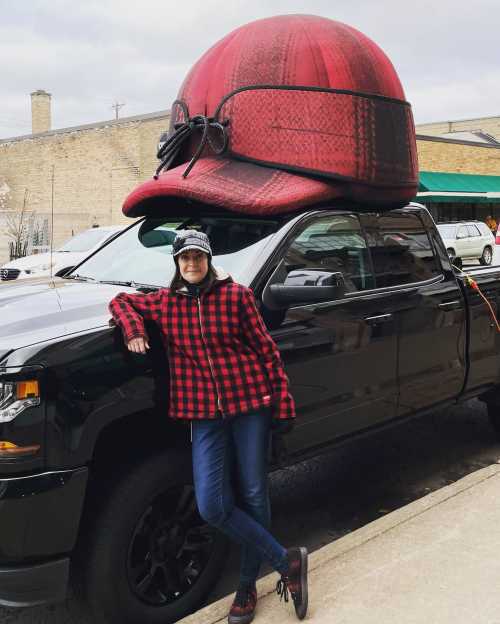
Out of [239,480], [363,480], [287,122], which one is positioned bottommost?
[363,480]

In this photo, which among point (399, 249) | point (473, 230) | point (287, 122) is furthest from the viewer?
point (473, 230)

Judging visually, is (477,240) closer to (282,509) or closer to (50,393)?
(282,509)

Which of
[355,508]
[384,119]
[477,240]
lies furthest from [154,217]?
[477,240]

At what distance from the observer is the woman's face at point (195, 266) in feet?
9.82

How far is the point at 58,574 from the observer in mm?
2807

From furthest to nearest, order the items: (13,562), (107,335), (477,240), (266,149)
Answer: (477,240)
(266,149)
(107,335)
(13,562)

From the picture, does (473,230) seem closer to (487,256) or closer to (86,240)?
(487,256)

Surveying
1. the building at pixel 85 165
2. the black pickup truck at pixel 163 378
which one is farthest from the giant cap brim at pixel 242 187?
the building at pixel 85 165

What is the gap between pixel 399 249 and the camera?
461 cm

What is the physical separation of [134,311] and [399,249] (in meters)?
2.13

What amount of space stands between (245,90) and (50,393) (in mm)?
2154

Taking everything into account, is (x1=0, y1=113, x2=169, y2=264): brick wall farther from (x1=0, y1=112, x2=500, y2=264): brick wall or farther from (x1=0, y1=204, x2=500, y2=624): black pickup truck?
(x1=0, y1=204, x2=500, y2=624): black pickup truck

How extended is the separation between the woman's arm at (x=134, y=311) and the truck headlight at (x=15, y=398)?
0.43 m

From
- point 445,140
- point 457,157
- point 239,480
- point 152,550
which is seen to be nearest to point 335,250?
point 239,480
